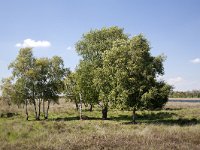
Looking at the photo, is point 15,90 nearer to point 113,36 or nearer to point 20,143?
point 113,36

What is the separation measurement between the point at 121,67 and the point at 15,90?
82.8 ft

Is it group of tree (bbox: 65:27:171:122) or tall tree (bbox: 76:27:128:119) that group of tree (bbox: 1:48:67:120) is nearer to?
tall tree (bbox: 76:27:128:119)

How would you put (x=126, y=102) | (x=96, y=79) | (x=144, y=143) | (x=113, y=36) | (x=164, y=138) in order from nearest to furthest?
(x=144, y=143) < (x=164, y=138) < (x=126, y=102) < (x=96, y=79) < (x=113, y=36)

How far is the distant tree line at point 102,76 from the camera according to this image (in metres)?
43.2

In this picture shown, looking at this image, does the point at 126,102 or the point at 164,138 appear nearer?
the point at 164,138

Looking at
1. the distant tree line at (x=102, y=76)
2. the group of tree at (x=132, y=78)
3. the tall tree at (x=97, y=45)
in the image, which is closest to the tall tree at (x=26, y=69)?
the distant tree line at (x=102, y=76)

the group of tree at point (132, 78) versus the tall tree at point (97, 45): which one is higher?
the tall tree at point (97, 45)

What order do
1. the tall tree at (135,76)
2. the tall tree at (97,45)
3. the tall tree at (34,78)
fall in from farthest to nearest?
the tall tree at (34,78)
the tall tree at (97,45)
the tall tree at (135,76)

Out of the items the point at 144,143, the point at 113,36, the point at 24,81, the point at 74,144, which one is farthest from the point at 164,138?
the point at 24,81

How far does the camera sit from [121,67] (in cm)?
4397

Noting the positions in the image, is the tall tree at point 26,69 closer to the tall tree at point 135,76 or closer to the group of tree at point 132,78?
the group of tree at point 132,78

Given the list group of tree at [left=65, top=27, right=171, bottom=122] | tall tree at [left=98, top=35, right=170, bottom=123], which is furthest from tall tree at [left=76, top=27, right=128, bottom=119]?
tall tree at [left=98, top=35, right=170, bottom=123]

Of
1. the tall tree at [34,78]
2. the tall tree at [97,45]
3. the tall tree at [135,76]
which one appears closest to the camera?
the tall tree at [135,76]

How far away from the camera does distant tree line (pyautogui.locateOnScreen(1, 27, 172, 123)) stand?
43.2 meters
